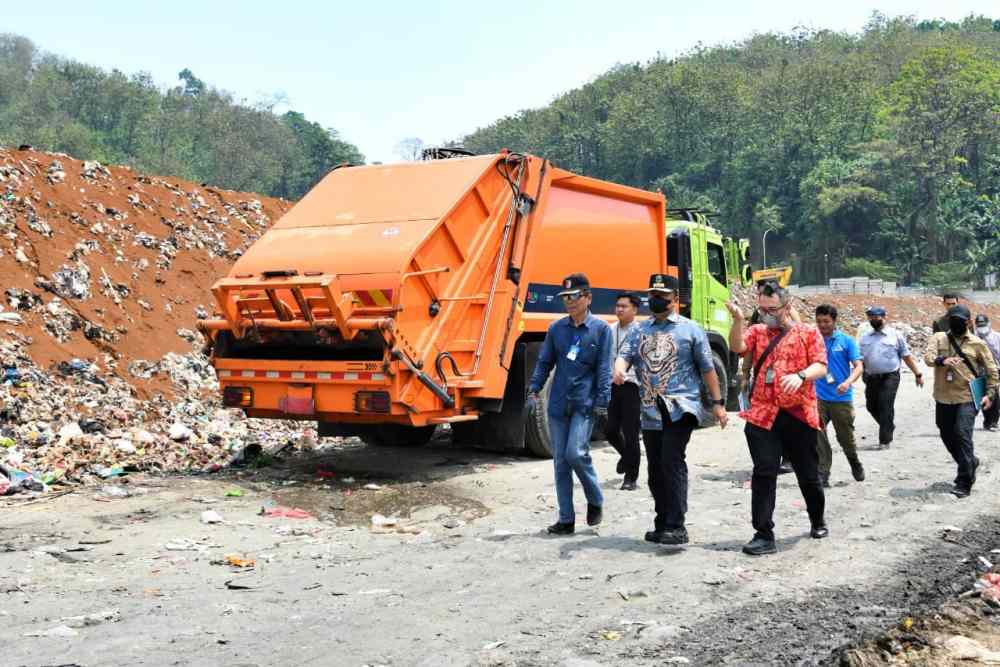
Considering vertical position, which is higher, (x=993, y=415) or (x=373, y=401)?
(x=373, y=401)

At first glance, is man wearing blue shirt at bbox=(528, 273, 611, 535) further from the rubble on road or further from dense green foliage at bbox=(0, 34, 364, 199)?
dense green foliage at bbox=(0, 34, 364, 199)

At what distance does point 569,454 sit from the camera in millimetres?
6535

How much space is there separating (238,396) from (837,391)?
201 inches

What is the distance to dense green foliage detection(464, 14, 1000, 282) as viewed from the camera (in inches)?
2334

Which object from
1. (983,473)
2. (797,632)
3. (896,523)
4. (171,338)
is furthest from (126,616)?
(171,338)

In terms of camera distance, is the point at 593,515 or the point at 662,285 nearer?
the point at 662,285

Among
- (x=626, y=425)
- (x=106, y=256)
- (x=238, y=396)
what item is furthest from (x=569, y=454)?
(x=106, y=256)

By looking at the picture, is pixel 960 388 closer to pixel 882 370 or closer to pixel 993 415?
pixel 882 370

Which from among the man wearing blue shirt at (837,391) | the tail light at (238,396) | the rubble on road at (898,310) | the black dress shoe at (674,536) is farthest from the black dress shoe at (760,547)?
the rubble on road at (898,310)

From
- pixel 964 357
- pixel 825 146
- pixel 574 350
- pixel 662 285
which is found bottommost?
pixel 964 357

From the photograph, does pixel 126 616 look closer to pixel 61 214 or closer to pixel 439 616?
pixel 439 616

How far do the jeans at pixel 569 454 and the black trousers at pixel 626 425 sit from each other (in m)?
1.68

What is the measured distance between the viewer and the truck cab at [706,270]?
12.3 metres

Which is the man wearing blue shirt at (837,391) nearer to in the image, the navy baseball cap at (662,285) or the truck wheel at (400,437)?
the navy baseball cap at (662,285)
